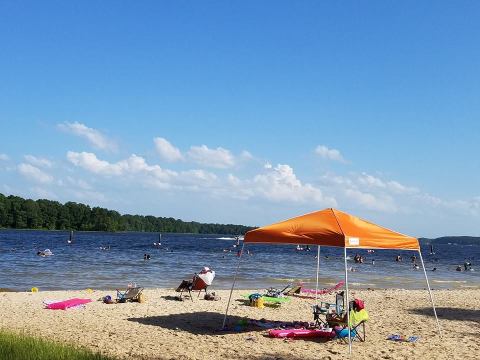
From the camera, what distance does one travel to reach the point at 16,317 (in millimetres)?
12805

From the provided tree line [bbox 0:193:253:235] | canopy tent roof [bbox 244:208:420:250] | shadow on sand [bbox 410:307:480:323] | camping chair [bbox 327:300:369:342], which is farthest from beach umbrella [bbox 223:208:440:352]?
A: tree line [bbox 0:193:253:235]

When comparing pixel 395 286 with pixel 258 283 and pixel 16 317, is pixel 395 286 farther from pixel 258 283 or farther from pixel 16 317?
pixel 16 317

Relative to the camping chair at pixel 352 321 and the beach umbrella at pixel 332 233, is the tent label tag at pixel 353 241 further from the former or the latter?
the camping chair at pixel 352 321

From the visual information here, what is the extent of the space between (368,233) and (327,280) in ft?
64.8

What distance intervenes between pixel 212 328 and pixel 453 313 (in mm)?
8022

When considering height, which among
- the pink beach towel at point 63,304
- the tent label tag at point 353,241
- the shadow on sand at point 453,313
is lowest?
the shadow on sand at point 453,313

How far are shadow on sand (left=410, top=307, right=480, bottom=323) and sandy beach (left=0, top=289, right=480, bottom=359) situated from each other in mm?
28

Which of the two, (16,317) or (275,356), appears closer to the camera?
(275,356)

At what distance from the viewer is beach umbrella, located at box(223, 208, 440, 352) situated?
31.9 ft

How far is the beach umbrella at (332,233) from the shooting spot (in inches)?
383

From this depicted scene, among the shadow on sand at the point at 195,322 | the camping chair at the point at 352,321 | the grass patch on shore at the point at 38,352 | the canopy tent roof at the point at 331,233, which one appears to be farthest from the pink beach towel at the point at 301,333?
the grass patch on shore at the point at 38,352

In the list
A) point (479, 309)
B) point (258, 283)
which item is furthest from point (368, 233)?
point (258, 283)

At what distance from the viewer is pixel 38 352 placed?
7.58m

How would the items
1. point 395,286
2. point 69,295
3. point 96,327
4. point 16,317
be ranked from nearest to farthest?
point 96,327 < point 16,317 < point 69,295 < point 395,286
